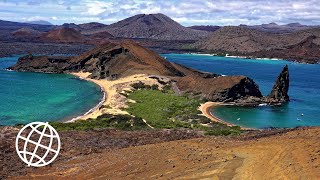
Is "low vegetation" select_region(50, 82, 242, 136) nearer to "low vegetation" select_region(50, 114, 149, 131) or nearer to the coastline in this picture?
"low vegetation" select_region(50, 114, 149, 131)

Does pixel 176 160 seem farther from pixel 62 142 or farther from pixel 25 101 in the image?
pixel 25 101

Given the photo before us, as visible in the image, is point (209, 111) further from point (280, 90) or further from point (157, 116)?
point (280, 90)

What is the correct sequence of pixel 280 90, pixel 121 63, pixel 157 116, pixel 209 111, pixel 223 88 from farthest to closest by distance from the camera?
pixel 121 63, pixel 280 90, pixel 223 88, pixel 209 111, pixel 157 116

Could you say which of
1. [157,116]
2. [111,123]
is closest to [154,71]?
[157,116]

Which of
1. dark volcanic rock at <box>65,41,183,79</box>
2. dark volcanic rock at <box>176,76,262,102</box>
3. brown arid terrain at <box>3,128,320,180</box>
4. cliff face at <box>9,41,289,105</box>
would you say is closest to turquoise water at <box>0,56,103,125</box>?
dark volcanic rock at <box>65,41,183,79</box>

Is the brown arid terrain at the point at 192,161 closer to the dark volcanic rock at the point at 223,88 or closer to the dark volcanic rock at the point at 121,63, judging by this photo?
the dark volcanic rock at the point at 223,88

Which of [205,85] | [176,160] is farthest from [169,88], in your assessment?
[176,160]
